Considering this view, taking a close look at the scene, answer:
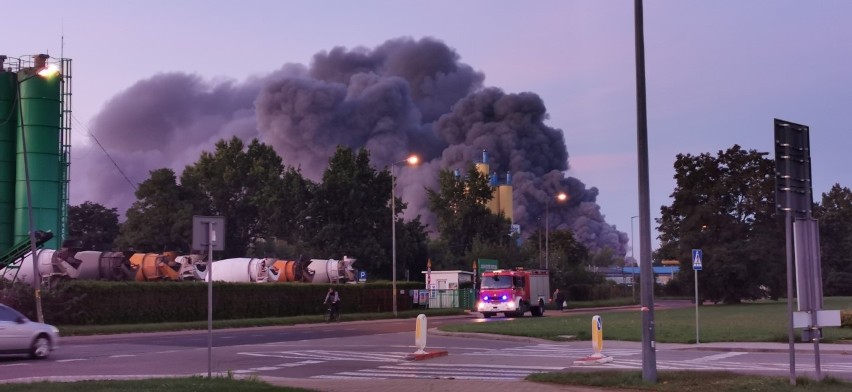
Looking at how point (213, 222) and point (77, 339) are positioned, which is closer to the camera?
point (213, 222)

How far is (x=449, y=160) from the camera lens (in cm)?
16462

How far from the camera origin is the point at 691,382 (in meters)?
15.2

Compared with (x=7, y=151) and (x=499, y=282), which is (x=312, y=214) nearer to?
(x=7, y=151)

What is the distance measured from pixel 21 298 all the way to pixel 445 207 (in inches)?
2775

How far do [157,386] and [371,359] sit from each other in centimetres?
892

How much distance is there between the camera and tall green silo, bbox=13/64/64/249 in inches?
2383

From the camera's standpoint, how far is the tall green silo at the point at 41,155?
199ft

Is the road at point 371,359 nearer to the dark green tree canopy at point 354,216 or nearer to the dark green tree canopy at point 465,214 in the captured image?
the dark green tree canopy at point 354,216

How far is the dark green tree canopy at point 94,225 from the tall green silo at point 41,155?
1946 inches

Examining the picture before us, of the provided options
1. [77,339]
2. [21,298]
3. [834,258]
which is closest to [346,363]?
[77,339]

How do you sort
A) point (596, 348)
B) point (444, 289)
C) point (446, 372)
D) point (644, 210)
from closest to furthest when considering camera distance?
point (644, 210) < point (446, 372) < point (596, 348) < point (444, 289)

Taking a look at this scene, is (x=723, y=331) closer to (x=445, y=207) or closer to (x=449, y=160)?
(x=445, y=207)

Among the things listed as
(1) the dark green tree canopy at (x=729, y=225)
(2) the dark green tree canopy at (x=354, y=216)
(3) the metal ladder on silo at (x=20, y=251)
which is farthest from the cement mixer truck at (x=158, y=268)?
(1) the dark green tree canopy at (x=729, y=225)

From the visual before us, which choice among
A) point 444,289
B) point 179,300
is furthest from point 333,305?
point 444,289
